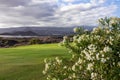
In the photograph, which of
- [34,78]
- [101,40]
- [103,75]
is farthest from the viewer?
[34,78]

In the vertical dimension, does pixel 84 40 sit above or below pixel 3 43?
above

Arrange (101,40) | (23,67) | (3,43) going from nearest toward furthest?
1. (101,40)
2. (23,67)
3. (3,43)

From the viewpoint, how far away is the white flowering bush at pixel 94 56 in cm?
1274

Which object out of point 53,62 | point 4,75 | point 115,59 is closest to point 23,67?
point 4,75

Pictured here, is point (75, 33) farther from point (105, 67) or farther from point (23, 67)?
point (23, 67)

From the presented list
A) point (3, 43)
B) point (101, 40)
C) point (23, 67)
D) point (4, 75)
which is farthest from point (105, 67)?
point (3, 43)

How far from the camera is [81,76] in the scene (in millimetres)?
14195

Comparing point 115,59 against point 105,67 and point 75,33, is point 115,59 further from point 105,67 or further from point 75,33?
point 75,33

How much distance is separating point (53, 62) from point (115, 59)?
3130mm

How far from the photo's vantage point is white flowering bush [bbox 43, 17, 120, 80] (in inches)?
502

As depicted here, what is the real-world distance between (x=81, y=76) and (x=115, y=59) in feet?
5.71

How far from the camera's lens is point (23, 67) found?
3462 centimetres

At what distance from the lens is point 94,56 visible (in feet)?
42.5

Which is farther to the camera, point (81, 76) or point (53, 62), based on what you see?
point (53, 62)
